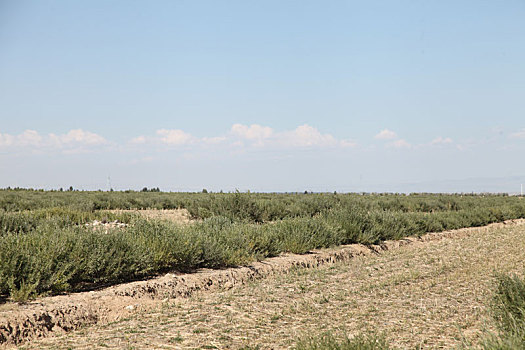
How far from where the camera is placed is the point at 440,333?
607 cm

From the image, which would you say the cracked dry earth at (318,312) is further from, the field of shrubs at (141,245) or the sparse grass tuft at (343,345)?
the field of shrubs at (141,245)

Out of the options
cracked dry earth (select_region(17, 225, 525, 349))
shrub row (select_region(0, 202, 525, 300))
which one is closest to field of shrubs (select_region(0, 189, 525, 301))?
shrub row (select_region(0, 202, 525, 300))

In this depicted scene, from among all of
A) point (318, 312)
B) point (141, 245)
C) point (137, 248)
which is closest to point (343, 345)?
point (318, 312)

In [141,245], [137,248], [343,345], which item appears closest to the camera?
[343,345]

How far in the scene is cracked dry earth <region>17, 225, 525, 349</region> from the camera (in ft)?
18.8

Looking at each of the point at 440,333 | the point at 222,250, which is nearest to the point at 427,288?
the point at 440,333

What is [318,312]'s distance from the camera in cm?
688

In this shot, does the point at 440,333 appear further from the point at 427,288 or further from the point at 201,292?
the point at 201,292

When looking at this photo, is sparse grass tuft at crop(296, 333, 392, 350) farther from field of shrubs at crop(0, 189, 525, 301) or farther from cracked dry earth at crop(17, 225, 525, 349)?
field of shrubs at crop(0, 189, 525, 301)

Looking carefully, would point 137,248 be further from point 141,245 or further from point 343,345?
point 343,345

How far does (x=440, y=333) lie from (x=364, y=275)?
12.3ft

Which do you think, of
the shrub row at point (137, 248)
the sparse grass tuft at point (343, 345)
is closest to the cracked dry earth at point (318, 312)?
the sparse grass tuft at point (343, 345)

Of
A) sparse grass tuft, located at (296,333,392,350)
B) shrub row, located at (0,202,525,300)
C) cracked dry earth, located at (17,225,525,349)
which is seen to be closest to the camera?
sparse grass tuft, located at (296,333,392,350)

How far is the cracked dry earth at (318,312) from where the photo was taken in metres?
5.72
